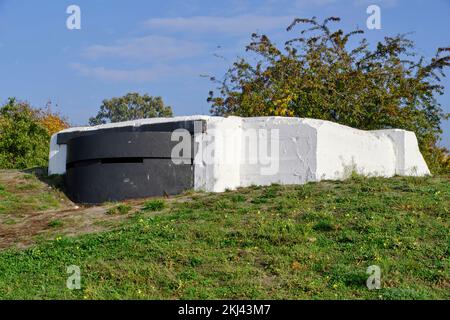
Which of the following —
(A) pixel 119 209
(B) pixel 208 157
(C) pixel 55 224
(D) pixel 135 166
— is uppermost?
(B) pixel 208 157

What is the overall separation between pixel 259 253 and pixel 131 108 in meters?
61.6

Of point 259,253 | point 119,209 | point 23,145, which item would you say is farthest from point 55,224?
point 23,145

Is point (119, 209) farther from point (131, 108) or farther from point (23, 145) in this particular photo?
point (131, 108)

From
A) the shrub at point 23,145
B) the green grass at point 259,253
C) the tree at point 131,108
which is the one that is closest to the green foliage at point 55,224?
the green grass at point 259,253

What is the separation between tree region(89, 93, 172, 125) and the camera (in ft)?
221

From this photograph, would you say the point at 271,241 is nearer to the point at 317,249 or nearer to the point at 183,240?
the point at 317,249

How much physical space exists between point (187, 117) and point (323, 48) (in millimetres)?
9170

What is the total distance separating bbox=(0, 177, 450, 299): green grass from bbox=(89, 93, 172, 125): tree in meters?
57.6

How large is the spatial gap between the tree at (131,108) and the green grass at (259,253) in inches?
2267

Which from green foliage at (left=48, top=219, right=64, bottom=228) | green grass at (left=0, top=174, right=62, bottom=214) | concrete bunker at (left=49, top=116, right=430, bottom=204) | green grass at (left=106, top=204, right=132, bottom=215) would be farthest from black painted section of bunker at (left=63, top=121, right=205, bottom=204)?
green foliage at (left=48, top=219, right=64, bottom=228)

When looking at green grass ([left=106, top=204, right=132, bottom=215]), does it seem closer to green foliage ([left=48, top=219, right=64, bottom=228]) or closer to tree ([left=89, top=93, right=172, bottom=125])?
green foliage ([left=48, top=219, right=64, bottom=228])

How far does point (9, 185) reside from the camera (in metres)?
14.3

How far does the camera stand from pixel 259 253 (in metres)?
7.92
